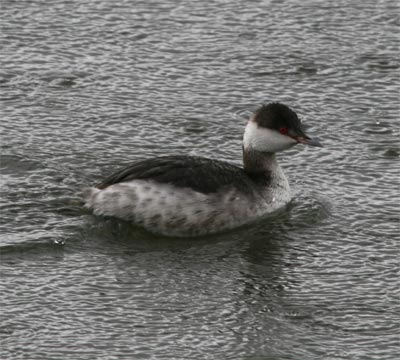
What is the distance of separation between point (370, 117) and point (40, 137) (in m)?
2.82

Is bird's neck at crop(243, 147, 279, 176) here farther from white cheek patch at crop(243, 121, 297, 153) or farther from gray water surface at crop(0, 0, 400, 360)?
gray water surface at crop(0, 0, 400, 360)

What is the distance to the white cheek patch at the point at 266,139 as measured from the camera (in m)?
10.4

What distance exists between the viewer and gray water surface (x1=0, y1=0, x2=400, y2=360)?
823 centimetres

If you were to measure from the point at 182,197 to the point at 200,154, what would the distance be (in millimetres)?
1322

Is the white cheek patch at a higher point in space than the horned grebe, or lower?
higher

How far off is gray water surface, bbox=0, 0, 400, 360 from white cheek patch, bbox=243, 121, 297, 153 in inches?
16.6

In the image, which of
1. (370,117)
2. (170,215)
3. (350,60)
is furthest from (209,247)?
(350,60)

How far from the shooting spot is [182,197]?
989cm

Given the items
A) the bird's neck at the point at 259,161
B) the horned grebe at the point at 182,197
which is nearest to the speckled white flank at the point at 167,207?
the horned grebe at the point at 182,197

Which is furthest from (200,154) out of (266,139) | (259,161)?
(266,139)

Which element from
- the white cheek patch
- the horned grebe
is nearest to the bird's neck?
the white cheek patch

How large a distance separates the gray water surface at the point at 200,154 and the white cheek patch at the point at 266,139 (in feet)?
1.38

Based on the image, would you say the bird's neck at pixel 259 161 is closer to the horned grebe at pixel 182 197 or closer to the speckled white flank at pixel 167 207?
the horned grebe at pixel 182 197

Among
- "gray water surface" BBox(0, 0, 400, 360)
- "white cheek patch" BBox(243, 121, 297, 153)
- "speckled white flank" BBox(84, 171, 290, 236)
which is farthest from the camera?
"white cheek patch" BBox(243, 121, 297, 153)
